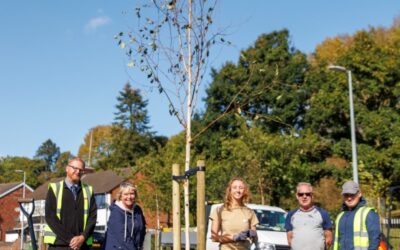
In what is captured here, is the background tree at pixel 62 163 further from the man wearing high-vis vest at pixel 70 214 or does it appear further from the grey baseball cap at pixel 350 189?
the grey baseball cap at pixel 350 189

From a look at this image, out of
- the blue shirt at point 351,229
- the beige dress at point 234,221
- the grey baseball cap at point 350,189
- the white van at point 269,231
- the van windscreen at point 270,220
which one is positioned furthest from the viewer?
the van windscreen at point 270,220

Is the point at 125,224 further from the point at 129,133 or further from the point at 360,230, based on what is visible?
the point at 129,133

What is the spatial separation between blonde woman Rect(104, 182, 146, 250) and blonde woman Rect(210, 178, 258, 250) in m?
0.88

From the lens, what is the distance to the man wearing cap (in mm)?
6738

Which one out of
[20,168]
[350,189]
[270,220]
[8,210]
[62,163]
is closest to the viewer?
[350,189]

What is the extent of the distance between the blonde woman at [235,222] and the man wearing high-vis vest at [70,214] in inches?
57.9

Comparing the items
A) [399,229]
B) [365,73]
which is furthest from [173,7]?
[365,73]

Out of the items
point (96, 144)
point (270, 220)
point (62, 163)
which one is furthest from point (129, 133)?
point (270, 220)

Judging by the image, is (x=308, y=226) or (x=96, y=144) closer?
(x=308, y=226)

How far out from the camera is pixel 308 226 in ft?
22.2

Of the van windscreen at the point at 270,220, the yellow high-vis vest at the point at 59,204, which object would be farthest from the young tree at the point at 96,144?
the yellow high-vis vest at the point at 59,204

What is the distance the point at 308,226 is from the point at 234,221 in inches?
33.1

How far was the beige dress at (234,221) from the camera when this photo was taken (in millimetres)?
6840

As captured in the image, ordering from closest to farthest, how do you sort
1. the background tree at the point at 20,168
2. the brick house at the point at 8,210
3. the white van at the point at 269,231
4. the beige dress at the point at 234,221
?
the beige dress at the point at 234,221
the white van at the point at 269,231
the brick house at the point at 8,210
the background tree at the point at 20,168
